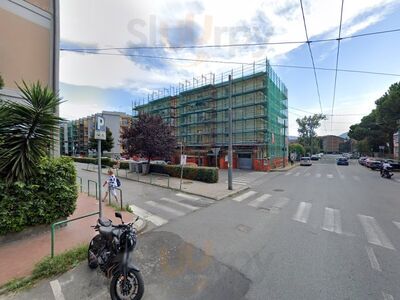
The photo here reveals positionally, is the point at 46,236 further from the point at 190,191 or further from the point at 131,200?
the point at 190,191

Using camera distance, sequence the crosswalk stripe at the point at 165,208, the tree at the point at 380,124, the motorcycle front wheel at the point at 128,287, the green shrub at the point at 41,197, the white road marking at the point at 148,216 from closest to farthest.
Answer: the motorcycle front wheel at the point at 128,287
the green shrub at the point at 41,197
the white road marking at the point at 148,216
the crosswalk stripe at the point at 165,208
the tree at the point at 380,124

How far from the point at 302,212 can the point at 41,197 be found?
8674mm

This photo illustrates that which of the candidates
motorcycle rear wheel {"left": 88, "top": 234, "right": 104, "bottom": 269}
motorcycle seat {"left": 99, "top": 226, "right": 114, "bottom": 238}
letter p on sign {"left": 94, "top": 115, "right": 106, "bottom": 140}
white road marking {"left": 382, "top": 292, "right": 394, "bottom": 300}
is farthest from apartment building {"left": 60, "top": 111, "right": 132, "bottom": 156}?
white road marking {"left": 382, "top": 292, "right": 394, "bottom": 300}

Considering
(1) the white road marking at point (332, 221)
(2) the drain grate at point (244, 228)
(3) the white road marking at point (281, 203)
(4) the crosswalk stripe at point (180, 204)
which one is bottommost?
(4) the crosswalk stripe at point (180, 204)

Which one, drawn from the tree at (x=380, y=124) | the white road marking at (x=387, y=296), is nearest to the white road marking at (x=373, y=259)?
the white road marking at (x=387, y=296)

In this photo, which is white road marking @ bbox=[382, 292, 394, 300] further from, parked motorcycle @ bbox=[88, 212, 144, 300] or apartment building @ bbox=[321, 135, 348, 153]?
apartment building @ bbox=[321, 135, 348, 153]

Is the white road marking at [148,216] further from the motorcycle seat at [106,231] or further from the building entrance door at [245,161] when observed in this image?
the building entrance door at [245,161]

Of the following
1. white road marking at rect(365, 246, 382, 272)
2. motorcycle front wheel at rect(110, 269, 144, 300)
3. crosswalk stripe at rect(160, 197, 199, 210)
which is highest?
motorcycle front wheel at rect(110, 269, 144, 300)

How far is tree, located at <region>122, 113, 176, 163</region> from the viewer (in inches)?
806

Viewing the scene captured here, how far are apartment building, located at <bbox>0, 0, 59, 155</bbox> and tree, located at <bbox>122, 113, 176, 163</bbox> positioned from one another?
41.6 ft

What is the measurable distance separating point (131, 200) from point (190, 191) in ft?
11.4

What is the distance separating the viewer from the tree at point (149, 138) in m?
20.5

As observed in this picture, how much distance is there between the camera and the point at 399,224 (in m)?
7.08

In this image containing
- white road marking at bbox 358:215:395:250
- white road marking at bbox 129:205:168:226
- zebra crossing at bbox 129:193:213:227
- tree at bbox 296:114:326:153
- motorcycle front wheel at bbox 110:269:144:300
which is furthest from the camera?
tree at bbox 296:114:326:153
